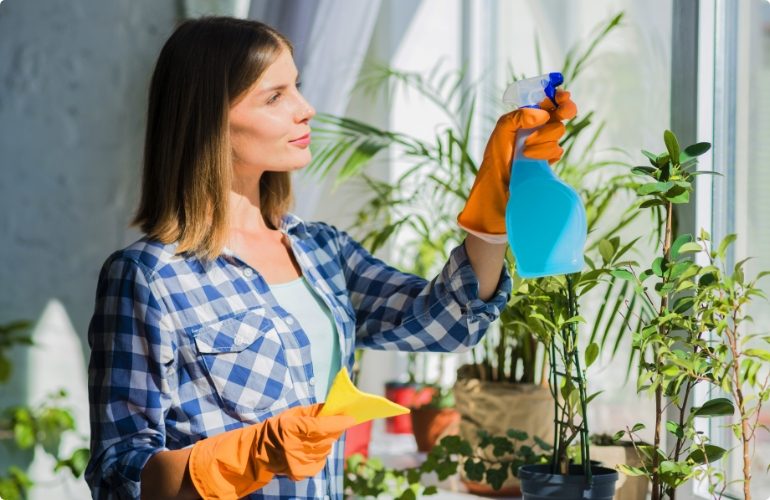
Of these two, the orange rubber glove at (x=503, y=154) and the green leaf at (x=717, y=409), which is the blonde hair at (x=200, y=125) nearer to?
the orange rubber glove at (x=503, y=154)

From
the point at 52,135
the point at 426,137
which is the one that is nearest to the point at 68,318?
the point at 52,135

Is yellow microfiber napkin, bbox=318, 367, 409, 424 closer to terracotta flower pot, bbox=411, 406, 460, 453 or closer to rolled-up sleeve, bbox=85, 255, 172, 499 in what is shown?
rolled-up sleeve, bbox=85, 255, 172, 499

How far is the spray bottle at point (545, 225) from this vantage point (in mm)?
1138

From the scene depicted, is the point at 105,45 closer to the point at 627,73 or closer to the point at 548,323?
the point at 627,73

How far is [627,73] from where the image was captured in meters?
2.00

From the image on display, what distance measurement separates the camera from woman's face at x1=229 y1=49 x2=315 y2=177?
144 cm

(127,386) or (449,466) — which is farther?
Answer: (449,466)

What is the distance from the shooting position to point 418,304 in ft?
4.87

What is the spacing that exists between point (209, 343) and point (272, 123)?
0.34 meters

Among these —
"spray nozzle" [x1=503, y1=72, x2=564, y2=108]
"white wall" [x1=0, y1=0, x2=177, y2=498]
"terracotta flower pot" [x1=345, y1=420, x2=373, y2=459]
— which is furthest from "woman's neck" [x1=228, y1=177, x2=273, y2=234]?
"white wall" [x1=0, y1=0, x2=177, y2=498]

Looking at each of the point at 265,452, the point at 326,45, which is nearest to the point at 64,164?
the point at 326,45

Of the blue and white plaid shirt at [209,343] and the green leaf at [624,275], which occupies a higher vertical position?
the green leaf at [624,275]

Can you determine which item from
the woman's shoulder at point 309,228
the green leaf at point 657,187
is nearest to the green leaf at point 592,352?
the green leaf at point 657,187

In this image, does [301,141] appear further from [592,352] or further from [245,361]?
[592,352]
